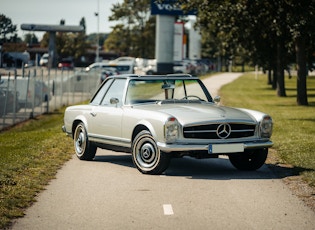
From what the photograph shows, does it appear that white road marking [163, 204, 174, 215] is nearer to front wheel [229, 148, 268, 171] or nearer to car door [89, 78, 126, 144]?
front wheel [229, 148, 268, 171]

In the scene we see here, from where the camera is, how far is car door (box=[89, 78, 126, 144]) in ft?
40.3

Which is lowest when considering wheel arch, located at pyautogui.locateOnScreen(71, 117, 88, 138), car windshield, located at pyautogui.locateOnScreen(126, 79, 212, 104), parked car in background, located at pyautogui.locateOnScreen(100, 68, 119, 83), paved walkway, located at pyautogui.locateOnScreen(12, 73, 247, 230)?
paved walkway, located at pyautogui.locateOnScreen(12, 73, 247, 230)

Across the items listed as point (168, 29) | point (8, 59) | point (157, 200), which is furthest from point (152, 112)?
point (168, 29)

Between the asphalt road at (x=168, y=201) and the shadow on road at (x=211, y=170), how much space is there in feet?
0.05

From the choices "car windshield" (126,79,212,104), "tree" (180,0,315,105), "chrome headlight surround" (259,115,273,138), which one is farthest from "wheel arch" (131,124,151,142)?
"tree" (180,0,315,105)

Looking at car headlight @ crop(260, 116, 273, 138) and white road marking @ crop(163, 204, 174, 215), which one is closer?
white road marking @ crop(163, 204, 174, 215)

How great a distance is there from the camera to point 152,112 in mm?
11430

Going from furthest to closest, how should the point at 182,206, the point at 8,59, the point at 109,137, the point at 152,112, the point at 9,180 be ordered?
1. the point at 8,59
2. the point at 109,137
3. the point at 152,112
4. the point at 9,180
5. the point at 182,206

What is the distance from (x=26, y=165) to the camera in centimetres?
1233

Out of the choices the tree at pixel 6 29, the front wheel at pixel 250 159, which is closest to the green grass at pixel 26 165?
the front wheel at pixel 250 159

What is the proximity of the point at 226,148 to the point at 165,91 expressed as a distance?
2.03m

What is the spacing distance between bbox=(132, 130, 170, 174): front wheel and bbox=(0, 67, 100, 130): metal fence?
11.8m

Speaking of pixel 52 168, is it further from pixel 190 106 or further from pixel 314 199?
pixel 314 199

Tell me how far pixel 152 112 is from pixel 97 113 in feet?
5.70
